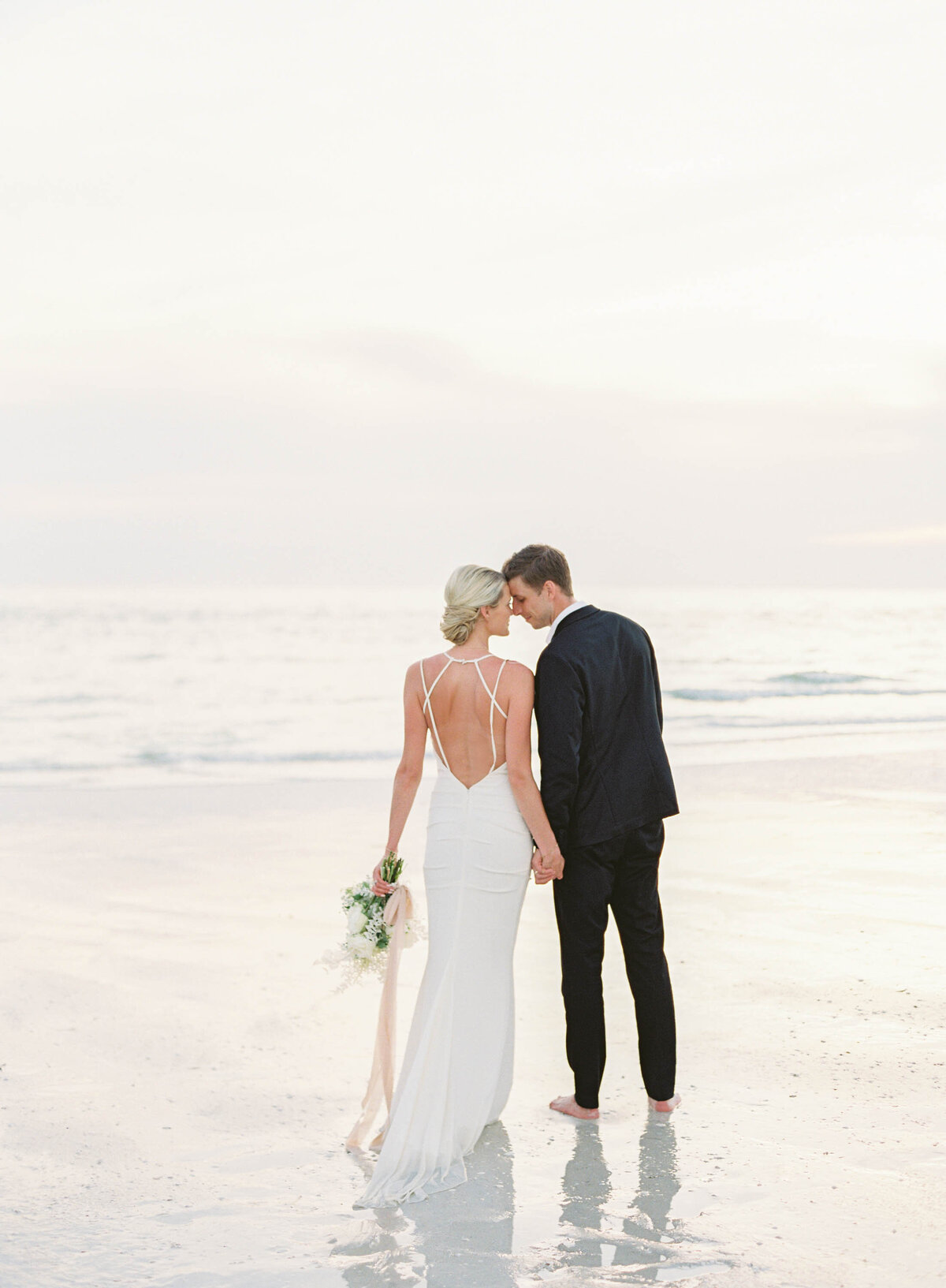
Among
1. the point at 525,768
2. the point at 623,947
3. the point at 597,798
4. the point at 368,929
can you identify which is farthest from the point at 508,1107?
the point at 525,768

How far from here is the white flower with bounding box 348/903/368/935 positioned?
13.6ft

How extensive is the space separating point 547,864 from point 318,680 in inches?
974

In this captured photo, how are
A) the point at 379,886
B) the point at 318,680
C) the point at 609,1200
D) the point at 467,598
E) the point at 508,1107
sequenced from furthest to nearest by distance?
the point at 318,680, the point at 508,1107, the point at 379,886, the point at 467,598, the point at 609,1200

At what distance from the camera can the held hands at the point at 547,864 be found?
4027 millimetres

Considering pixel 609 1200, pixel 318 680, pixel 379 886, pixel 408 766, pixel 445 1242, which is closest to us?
pixel 445 1242

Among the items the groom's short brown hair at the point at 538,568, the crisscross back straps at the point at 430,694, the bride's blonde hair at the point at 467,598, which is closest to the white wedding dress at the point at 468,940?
the crisscross back straps at the point at 430,694

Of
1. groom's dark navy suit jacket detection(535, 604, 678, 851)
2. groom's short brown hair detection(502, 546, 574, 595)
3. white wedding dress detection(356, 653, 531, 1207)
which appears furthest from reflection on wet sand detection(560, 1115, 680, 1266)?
groom's short brown hair detection(502, 546, 574, 595)

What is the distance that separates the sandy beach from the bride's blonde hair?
5.75ft

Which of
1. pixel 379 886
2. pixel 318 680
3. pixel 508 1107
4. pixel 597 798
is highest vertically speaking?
pixel 597 798

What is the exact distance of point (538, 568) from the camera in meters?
4.11

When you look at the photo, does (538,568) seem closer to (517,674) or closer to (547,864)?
(517,674)

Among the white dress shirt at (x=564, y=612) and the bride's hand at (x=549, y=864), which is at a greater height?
the white dress shirt at (x=564, y=612)

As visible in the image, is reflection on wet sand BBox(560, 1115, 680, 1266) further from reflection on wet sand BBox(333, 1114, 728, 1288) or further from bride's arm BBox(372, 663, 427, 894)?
bride's arm BBox(372, 663, 427, 894)

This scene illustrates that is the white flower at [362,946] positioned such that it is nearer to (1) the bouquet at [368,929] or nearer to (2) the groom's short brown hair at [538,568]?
(1) the bouquet at [368,929]
